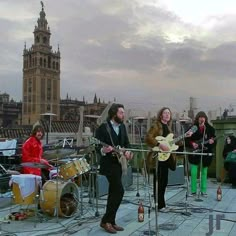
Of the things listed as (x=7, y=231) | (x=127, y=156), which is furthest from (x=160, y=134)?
(x=7, y=231)

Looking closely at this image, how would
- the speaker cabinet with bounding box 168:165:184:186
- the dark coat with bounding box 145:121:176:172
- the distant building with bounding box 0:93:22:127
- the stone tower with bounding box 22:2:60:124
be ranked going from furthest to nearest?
the stone tower with bounding box 22:2:60:124, the distant building with bounding box 0:93:22:127, the speaker cabinet with bounding box 168:165:184:186, the dark coat with bounding box 145:121:176:172

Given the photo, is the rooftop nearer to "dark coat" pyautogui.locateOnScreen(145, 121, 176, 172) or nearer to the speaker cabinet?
"dark coat" pyautogui.locateOnScreen(145, 121, 176, 172)

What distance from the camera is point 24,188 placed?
5.77 metres

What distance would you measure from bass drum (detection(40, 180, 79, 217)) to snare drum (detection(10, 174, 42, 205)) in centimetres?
12

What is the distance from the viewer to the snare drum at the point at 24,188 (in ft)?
18.9

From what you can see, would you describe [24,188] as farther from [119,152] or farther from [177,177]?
[177,177]

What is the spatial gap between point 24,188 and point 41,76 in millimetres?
130906

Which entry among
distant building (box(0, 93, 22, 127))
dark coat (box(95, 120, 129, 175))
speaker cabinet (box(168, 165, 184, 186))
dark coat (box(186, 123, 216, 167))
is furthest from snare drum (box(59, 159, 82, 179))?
distant building (box(0, 93, 22, 127))

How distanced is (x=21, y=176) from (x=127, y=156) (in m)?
1.69

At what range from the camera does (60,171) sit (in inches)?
232

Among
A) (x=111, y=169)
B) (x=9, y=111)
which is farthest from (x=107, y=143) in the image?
(x=9, y=111)

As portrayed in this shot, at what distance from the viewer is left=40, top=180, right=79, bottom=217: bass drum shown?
5781mm

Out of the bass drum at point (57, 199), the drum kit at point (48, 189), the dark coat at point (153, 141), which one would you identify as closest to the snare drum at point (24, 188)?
the drum kit at point (48, 189)

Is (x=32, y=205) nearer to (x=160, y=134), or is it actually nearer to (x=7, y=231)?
→ (x=7, y=231)
